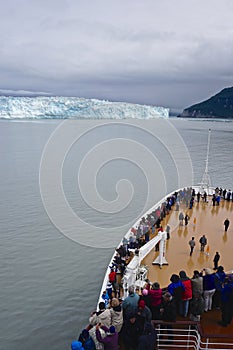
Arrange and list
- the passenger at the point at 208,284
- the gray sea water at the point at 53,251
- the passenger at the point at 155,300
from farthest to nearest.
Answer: the gray sea water at the point at 53,251 < the passenger at the point at 208,284 < the passenger at the point at 155,300

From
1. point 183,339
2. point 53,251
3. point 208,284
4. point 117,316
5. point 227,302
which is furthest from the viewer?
point 53,251

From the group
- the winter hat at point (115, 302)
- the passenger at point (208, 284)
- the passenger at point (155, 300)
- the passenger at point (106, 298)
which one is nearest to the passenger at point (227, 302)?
the passenger at point (208, 284)

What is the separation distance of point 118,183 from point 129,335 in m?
37.9

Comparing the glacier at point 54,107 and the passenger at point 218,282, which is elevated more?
the glacier at point 54,107

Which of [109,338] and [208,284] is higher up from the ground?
[208,284]

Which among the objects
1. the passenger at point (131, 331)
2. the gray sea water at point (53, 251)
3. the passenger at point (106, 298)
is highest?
the passenger at point (131, 331)

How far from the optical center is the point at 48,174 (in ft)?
167

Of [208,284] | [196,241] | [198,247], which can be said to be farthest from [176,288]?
[196,241]

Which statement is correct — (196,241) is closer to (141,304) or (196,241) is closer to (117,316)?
(141,304)

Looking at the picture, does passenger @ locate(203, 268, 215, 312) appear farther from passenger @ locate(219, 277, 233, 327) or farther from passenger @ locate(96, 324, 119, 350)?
passenger @ locate(96, 324, 119, 350)

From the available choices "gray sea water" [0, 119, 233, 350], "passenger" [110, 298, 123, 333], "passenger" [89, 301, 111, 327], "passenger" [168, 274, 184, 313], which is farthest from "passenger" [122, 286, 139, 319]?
"gray sea water" [0, 119, 233, 350]

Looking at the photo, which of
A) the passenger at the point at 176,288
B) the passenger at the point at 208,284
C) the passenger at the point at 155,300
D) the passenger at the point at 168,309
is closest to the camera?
the passenger at the point at 168,309

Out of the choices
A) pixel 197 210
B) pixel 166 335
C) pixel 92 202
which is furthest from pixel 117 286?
pixel 92 202

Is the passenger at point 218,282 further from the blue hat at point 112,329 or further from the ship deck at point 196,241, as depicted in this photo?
the ship deck at point 196,241
